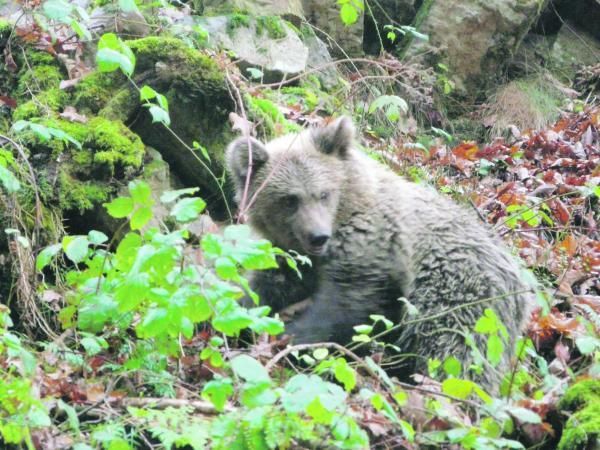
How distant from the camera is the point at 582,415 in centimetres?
399

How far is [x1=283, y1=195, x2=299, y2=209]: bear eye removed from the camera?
6.00m

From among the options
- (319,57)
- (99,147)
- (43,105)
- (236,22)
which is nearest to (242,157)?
(99,147)

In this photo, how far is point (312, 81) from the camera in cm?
951

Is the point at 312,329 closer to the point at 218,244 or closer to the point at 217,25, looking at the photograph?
the point at 218,244

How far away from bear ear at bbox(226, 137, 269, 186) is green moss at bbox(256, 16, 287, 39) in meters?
3.43

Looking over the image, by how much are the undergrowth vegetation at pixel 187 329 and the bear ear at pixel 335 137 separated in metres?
0.35

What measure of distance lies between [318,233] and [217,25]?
4042 mm

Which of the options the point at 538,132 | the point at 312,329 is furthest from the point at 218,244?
the point at 538,132

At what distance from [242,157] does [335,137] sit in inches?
28.2

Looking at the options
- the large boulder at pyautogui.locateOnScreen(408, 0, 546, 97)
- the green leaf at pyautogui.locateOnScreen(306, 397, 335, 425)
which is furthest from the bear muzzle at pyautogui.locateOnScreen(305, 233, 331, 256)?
the large boulder at pyautogui.locateOnScreen(408, 0, 546, 97)

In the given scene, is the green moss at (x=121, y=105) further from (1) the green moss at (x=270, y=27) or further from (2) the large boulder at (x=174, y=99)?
(1) the green moss at (x=270, y=27)

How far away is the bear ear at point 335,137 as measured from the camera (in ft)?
20.0

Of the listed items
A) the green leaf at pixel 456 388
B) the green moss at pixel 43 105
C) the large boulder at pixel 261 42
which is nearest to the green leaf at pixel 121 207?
the green leaf at pixel 456 388

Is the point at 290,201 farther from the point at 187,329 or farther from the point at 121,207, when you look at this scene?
the point at 187,329
